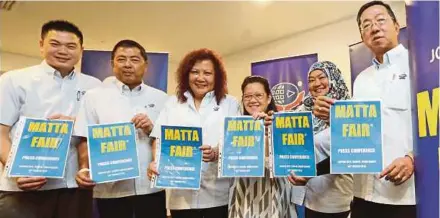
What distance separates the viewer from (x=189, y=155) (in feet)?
6.15

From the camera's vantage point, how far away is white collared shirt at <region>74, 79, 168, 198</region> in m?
2.05

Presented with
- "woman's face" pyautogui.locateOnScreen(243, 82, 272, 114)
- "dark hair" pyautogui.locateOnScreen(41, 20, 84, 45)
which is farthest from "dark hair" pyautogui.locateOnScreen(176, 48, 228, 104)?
"dark hair" pyautogui.locateOnScreen(41, 20, 84, 45)

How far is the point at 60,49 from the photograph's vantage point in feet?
6.46

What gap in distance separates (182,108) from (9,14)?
11.9ft

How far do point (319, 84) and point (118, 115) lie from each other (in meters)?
1.13

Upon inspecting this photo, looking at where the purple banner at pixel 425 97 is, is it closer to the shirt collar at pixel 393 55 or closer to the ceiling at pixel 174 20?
the shirt collar at pixel 393 55

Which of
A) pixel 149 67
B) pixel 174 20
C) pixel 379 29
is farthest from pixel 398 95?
pixel 174 20

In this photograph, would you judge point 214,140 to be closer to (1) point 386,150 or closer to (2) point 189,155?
(2) point 189,155

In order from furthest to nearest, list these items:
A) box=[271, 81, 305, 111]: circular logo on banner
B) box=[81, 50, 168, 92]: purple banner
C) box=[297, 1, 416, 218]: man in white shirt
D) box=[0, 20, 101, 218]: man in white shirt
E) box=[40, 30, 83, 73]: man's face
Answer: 1. box=[271, 81, 305, 111]: circular logo on banner
2. box=[81, 50, 168, 92]: purple banner
3. box=[40, 30, 83, 73]: man's face
4. box=[0, 20, 101, 218]: man in white shirt
5. box=[297, 1, 416, 218]: man in white shirt

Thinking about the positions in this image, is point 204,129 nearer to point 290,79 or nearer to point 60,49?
point 60,49

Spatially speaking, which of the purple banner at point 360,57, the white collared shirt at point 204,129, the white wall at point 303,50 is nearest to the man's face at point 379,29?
the white collared shirt at point 204,129

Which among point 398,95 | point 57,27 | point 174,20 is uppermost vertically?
point 174,20

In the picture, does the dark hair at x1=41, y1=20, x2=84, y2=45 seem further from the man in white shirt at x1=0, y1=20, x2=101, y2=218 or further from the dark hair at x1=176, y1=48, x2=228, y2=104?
the dark hair at x1=176, y1=48, x2=228, y2=104

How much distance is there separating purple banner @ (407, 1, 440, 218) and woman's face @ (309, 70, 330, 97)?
1.16 meters
